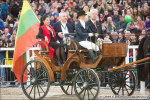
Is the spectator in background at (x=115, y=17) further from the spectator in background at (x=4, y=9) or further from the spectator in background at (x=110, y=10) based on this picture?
the spectator in background at (x=4, y=9)

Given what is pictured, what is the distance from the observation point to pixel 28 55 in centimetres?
1372

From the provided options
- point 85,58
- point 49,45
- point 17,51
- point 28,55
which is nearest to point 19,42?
point 17,51

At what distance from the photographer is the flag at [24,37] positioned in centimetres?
1202

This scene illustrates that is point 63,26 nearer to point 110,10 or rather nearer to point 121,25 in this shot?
point 121,25

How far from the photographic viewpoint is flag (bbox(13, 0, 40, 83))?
12.0 metres

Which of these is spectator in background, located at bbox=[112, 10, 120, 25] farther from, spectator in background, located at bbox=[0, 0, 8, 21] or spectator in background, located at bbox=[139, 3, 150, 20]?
spectator in background, located at bbox=[0, 0, 8, 21]

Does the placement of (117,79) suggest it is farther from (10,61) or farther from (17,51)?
(10,61)

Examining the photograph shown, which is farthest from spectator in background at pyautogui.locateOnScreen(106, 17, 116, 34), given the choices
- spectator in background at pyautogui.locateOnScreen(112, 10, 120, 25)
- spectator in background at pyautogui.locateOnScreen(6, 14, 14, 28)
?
spectator in background at pyautogui.locateOnScreen(6, 14, 14, 28)

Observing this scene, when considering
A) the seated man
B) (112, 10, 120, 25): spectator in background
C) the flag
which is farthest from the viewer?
(112, 10, 120, 25): spectator in background

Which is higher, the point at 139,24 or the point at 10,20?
the point at 10,20

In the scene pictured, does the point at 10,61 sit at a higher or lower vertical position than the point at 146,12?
lower

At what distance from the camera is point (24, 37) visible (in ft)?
40.7

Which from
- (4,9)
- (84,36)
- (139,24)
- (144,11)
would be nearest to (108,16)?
(144,11)

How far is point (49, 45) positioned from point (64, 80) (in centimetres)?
94
